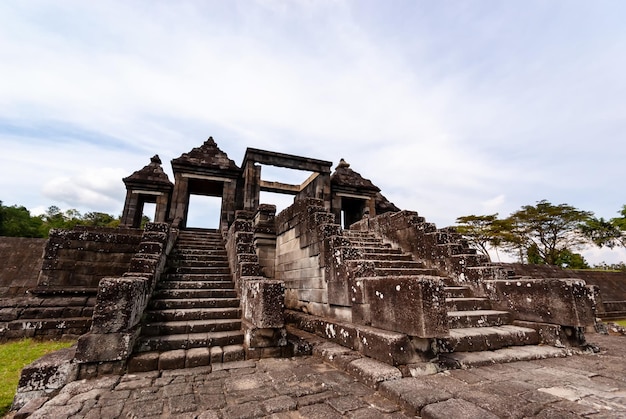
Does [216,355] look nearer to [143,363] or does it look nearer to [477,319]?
[143,363]

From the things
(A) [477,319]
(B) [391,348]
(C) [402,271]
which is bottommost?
(B) [391,348]

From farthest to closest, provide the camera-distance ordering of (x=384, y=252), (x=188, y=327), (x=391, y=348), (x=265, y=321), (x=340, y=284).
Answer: (x=384, y=252), (x=340, y=284), (x=188, y=327), (x=265, y=321), (x=391, y=348)

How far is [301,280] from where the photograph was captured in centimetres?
602

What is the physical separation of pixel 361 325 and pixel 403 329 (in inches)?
34.2

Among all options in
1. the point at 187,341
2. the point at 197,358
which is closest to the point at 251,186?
the point at 187,341

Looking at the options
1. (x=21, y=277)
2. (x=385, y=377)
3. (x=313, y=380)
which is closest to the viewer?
(x=385, y=377)

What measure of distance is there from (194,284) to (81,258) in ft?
11.3

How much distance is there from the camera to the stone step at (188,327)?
424cm

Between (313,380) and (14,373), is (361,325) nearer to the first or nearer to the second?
(313,380)

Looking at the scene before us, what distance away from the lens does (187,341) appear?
4000 millimetres

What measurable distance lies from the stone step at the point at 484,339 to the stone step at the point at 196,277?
4.71 meters

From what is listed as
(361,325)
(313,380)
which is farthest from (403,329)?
(313,380)

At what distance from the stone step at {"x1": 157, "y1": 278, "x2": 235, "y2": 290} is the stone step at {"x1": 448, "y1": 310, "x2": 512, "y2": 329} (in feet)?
14.5

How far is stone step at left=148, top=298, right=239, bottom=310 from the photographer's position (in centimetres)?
484
